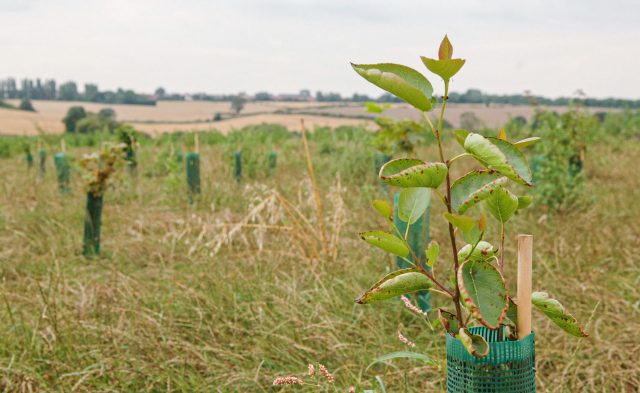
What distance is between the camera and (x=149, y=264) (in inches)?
151

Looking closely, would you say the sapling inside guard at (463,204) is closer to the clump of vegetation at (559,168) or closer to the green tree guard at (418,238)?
the green tree guard at (418,238)

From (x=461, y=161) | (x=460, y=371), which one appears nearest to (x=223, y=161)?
(x=461, y=161)

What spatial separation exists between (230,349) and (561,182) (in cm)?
333

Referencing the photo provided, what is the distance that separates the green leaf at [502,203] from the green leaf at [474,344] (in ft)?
0.76

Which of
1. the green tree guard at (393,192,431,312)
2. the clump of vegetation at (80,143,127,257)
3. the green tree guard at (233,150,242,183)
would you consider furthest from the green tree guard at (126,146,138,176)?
the green tree guard at (393,192,431,312)

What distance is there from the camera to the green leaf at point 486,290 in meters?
1.11

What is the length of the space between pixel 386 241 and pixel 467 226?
0.17 m

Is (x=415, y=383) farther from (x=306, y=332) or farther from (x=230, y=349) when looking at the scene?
(x=230, y=349)

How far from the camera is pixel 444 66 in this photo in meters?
1.02

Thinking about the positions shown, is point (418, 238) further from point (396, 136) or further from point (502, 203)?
point (396, 136)

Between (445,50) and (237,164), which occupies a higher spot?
(445,50)

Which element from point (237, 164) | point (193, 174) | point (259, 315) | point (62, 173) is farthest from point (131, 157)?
point (259, 315)

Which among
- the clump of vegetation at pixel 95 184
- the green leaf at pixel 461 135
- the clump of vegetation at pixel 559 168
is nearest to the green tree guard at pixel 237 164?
the clump of vegetation at pixel 95 184

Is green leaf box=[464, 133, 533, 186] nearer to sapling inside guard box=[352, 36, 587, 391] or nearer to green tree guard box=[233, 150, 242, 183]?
sapling inside guard box=[352, 36, 587, 391]
